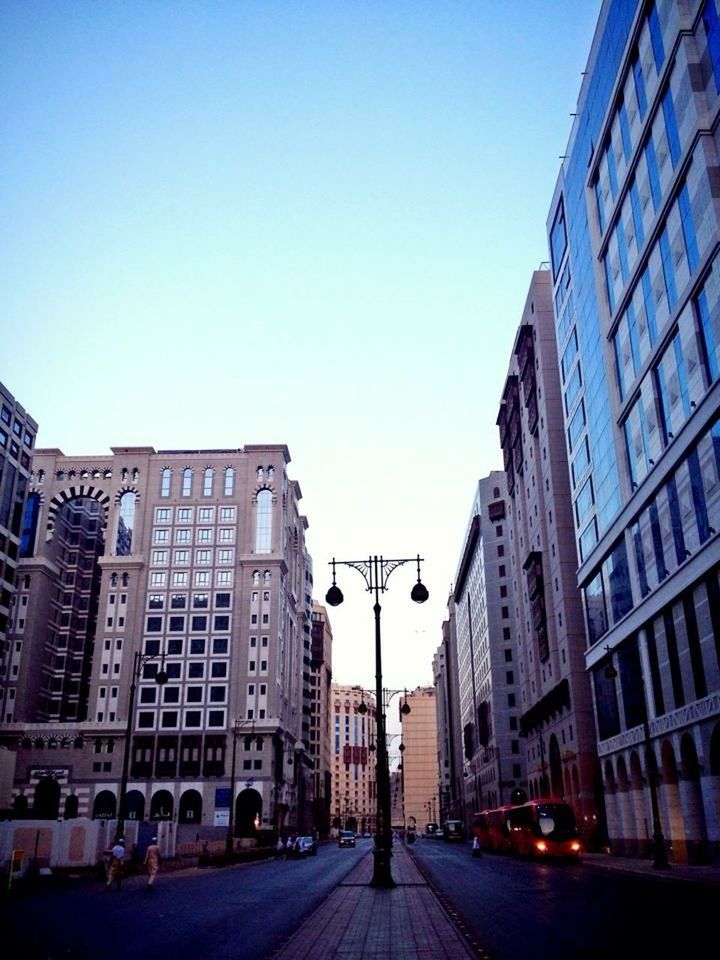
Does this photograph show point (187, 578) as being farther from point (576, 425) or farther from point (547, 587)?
point (576, 425)

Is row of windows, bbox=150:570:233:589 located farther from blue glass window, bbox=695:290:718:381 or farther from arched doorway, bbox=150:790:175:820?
blue glass window, bbox=695:290:718:381

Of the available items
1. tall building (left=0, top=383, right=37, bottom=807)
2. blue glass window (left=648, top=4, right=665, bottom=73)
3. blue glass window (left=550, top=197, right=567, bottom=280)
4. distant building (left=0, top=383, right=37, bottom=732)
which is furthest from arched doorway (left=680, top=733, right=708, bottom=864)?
distant building (left=0, top=383, right=37, bottom=732)

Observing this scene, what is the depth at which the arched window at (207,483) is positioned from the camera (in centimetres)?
12106

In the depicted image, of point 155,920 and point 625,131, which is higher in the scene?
point 625,131

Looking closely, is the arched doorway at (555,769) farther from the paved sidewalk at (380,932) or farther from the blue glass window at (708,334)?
the paved sidewalk at (380,932)

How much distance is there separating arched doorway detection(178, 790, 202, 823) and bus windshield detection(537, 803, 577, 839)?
66015 mm

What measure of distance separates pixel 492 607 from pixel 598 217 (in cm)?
7552

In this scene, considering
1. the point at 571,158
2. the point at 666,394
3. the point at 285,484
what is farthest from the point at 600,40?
the point at 285,484

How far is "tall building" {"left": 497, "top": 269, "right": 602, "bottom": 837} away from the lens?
69.5 metres

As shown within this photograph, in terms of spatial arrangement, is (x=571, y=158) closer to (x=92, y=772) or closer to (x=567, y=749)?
(x=567, y=749)

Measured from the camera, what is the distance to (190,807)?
10600 centimetres

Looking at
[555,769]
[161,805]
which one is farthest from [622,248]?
[161,805]

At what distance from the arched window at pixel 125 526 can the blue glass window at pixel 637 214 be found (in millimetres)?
88804

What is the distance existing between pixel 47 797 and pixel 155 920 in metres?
97.5
